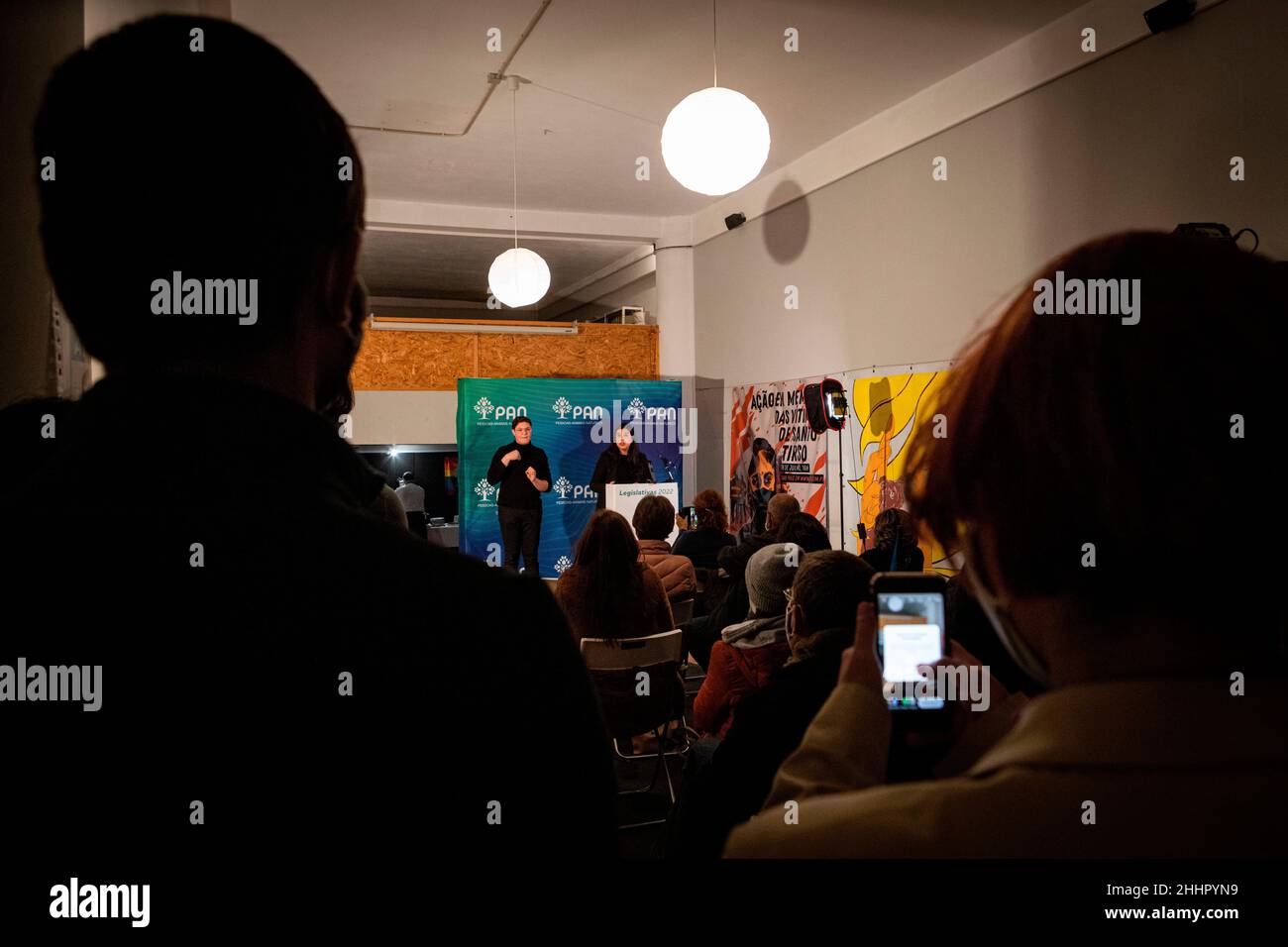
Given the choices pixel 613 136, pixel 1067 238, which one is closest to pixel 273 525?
pixel 1067 238

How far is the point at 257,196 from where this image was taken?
0.55 metres

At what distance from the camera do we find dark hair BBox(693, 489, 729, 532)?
187 inches

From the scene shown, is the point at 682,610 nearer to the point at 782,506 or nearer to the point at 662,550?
the point at 662,550

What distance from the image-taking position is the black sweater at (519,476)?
21.6ft

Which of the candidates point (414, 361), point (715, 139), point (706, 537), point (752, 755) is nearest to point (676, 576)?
point (706, 537)

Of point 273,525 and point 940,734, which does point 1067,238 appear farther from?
point 273,525

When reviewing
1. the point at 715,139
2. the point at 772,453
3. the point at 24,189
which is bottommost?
the point at 772,453

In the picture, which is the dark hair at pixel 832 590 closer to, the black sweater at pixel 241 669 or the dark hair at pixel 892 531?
the black sweater at pixel 241 669

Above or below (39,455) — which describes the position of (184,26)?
above

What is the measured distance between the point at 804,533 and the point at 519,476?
11.7ft

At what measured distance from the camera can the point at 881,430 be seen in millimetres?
5129

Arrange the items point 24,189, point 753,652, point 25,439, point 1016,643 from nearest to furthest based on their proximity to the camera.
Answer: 1. point 1016,643
2. point 25,439
3. point 24,189
4. point 753,652
